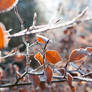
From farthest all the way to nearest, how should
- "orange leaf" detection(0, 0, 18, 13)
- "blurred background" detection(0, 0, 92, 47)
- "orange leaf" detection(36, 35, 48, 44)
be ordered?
1. "blurred background" detection(0, 0, 92, 47)
2. "orange leaf" detection(36, 35, 48, 44)
3. "orange leaf" detection(0, 0, 18, 13)

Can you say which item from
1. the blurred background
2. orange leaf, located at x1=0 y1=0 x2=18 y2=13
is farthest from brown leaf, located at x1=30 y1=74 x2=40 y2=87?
the blurred background

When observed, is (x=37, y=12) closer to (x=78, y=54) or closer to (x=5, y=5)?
(x=78, y=54)

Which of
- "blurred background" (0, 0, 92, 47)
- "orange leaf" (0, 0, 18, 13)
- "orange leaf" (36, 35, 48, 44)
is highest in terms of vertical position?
"blurred background" (0, 0, 92, 47)

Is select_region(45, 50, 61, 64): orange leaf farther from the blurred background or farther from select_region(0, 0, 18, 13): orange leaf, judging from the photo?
the blurred background

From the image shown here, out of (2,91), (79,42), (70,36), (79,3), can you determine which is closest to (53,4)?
(79,3)

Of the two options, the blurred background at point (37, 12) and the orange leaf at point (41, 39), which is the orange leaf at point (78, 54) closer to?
the orange leaf at point (41, 39)

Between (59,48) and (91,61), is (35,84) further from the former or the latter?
(91,61)

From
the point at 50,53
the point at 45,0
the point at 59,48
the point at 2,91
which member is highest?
the point at 45,0

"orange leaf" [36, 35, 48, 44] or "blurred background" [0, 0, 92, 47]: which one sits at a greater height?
"blurred background" [0, 0, 92, 47]
